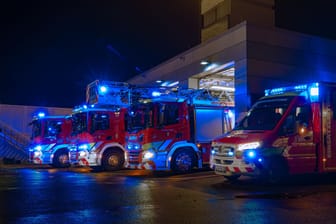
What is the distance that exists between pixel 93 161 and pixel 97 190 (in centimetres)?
683

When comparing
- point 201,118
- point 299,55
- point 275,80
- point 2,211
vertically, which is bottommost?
point 2,211

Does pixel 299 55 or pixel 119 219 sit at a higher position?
pixel 299 55

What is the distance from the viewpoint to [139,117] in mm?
15609

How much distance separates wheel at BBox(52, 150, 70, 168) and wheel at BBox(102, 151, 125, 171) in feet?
15.9

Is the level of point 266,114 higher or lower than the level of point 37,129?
higher

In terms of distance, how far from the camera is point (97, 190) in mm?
11141

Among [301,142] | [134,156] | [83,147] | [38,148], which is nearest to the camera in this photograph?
[301,142]

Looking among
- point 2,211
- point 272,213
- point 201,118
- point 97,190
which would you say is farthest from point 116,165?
point 272,213

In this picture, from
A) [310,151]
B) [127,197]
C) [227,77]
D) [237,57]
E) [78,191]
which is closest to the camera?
[127,197]

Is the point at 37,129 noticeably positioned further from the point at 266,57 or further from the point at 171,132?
the point at 266,57

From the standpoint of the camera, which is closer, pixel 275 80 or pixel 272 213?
pixel 272 213

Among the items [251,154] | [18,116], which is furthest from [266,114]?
[18,116]

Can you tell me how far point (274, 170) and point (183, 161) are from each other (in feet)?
14.8

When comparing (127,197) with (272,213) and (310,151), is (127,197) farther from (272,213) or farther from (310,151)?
(310,151)
